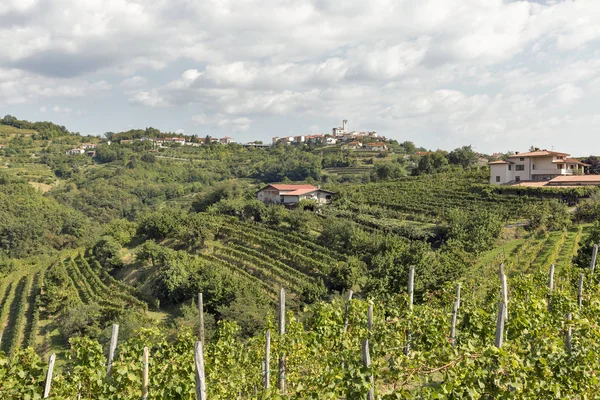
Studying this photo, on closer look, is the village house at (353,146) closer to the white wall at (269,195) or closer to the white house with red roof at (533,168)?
the white wall at (269,195)

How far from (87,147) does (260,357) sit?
140023 millimetres

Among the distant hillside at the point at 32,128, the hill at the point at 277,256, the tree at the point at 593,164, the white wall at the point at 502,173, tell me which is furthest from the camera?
the distant hillside at the point at 32,128

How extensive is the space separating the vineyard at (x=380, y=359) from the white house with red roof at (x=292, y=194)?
1410 inches

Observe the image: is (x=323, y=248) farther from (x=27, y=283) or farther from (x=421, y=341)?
(x=27, y=283)

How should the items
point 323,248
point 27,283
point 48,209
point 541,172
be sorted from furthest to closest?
point 48,209
point 541,172
point 27,283
point 323,248

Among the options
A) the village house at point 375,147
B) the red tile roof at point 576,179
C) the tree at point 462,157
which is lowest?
the red tile roof at point 576,179

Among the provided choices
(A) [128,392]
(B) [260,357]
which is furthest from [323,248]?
(A) [128,392]

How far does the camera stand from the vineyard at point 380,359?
4930 mm

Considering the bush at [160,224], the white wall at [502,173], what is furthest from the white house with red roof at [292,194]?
the white wall at [502,173]

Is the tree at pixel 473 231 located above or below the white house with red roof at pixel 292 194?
below

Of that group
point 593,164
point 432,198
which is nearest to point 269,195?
point 432,198

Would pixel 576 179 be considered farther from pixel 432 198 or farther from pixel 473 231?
pixel 473 231

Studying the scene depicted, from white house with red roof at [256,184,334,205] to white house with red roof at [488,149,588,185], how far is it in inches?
768

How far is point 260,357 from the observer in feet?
31.2
